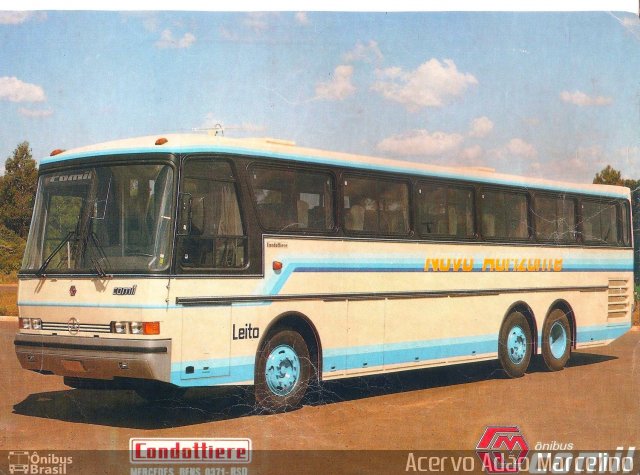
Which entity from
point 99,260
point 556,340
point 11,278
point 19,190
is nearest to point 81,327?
point 99,260

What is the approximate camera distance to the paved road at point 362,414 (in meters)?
11.0

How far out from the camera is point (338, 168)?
13.5 metres

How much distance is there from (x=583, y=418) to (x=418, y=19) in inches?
201

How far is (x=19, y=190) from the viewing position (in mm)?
15844

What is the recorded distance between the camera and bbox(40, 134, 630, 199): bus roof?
11836 millimetres

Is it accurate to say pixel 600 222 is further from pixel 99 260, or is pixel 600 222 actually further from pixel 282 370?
pixel 99 260

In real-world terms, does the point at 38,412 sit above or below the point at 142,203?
below

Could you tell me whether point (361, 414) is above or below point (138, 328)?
below

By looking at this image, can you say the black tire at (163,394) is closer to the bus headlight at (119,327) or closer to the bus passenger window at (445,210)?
the bus headlight at (119,327)

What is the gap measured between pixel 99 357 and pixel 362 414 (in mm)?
3338

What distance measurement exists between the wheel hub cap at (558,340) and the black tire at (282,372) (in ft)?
19.7

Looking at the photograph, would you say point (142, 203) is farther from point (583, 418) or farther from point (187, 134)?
point (583, 418)

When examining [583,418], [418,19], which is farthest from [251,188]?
[583,418]

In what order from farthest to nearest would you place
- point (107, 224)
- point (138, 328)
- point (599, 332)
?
point (599, 332), point (107, 224), point (138, 328)
